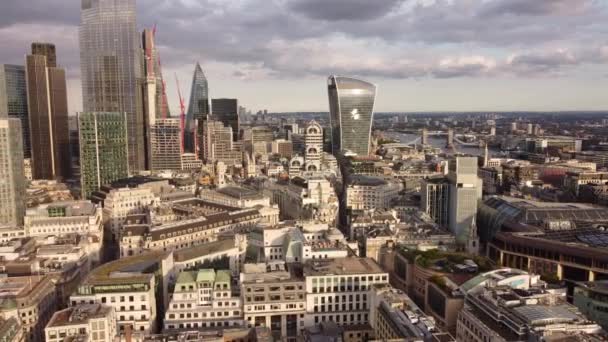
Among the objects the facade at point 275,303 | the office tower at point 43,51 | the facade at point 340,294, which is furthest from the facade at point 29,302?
the office tower at point 43,51

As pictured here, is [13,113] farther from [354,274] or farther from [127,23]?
[354,274]

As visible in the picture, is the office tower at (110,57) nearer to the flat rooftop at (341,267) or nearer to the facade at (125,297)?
the facade at (125,297)

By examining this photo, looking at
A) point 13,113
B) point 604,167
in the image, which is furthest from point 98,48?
point 604,167

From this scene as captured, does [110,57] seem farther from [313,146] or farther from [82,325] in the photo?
[82,325]

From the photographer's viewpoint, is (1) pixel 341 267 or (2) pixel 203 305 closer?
(2) pixel 203 305

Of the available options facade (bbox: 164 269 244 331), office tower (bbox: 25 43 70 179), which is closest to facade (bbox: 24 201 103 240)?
facade (bbox: 164 269 244 331)

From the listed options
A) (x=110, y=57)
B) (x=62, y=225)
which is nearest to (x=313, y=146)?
(x=110, y=57)

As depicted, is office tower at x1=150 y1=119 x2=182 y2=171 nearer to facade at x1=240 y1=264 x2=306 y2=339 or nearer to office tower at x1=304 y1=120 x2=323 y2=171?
office tower at x1=304 y1=120 x2=323 y2=171
